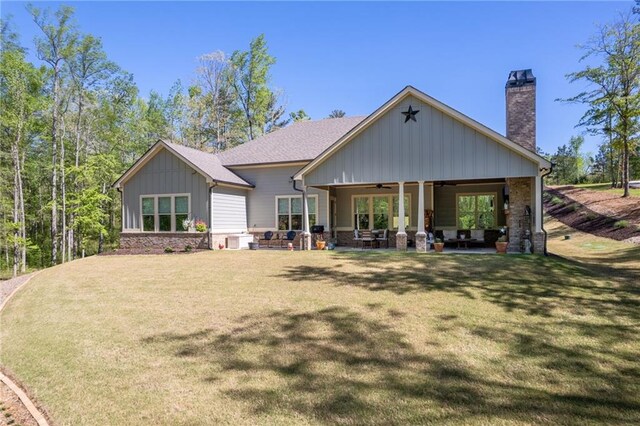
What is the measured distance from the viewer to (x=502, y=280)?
9102 millimetres

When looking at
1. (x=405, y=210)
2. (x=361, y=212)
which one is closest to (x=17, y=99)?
(x=361, y=212)

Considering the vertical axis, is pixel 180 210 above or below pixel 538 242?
above

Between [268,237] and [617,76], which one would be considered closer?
[268,237]

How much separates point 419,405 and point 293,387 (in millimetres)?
1485

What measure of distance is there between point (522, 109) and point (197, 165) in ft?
46.5

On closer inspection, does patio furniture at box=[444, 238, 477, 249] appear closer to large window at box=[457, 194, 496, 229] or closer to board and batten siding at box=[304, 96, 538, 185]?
large window at box=[457, 194, 496, 229]

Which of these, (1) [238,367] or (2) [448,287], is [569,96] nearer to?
(2) [448,287]

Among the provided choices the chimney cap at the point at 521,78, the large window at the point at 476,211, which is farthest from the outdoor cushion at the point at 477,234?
the chimney cap at the point at 521,78

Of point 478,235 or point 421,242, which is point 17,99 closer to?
point 421,242

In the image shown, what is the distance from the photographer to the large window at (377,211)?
57.9 feet

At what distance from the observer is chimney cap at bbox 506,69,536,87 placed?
15.0 meters

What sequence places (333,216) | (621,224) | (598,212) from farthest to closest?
(598,212) → (621,224) → (333,216)

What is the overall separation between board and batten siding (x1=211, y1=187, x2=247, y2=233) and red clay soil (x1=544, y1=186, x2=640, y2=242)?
1889cm

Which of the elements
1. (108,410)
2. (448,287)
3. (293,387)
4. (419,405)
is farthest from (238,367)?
(448,287)
